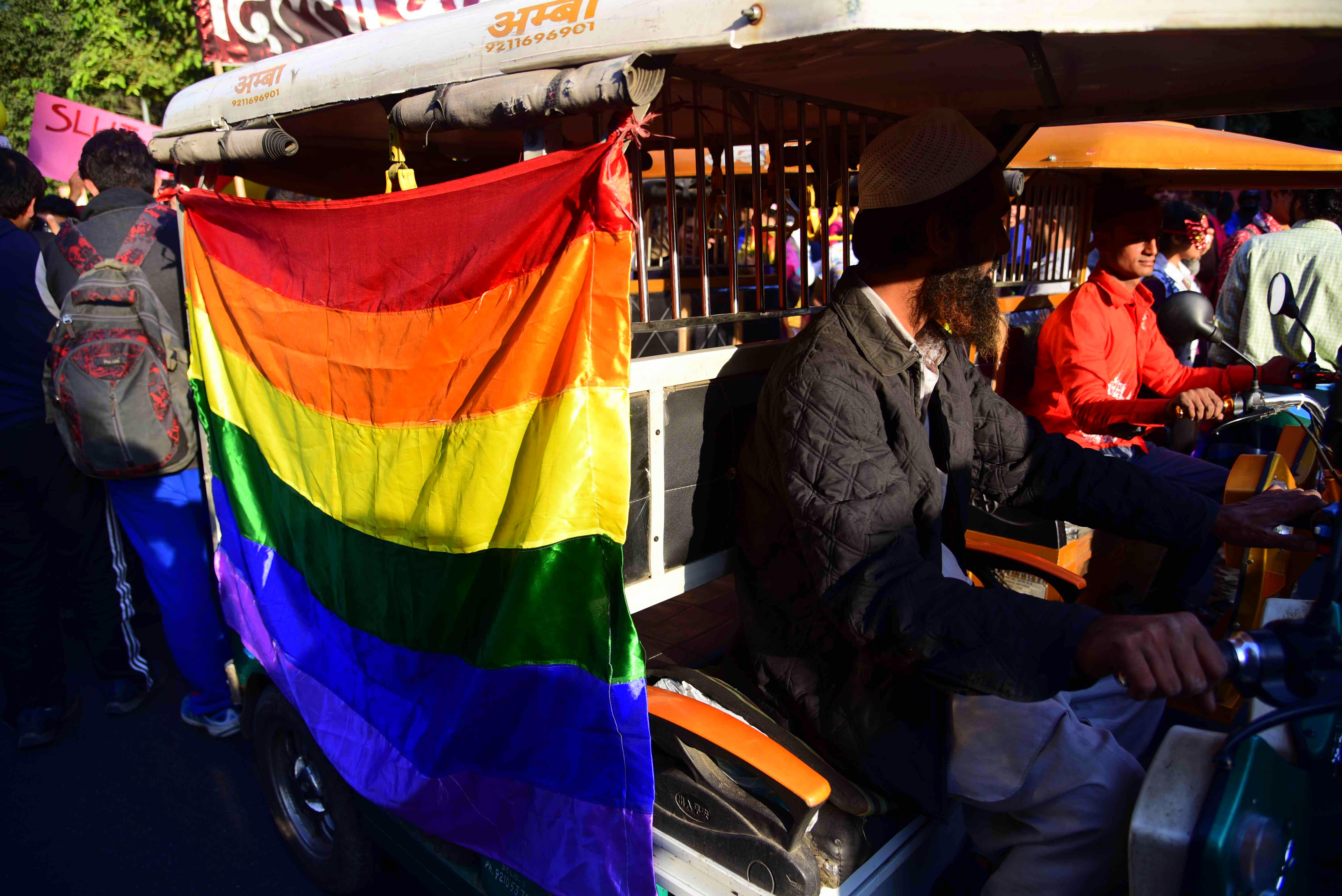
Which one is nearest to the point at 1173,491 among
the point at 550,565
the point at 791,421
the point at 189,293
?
the point at 791,421

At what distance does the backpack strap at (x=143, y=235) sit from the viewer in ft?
10.4

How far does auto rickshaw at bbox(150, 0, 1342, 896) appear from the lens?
1486 millimetres

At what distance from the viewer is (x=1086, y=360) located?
3.38 m

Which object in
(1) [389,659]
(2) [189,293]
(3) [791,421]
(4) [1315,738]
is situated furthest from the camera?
(2) [189,293]

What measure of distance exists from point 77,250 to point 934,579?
3.44 m

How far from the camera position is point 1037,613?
1451 millimetres

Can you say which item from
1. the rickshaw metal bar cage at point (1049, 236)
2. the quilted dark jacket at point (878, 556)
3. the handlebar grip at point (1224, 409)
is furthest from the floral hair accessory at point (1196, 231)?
the quilted dark jacket at point (878, 556)

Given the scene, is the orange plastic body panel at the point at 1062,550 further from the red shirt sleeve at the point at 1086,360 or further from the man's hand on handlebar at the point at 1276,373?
the man's hand on handlebar at the point at 1276,373

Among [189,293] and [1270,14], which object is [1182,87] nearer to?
[1270,14]

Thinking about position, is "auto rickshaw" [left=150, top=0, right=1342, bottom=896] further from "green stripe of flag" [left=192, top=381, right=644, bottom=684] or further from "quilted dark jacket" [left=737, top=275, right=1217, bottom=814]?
"green stripe of flag" [left=192, top=381, right=644, bottom=684]

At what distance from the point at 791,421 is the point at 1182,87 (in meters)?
1.42

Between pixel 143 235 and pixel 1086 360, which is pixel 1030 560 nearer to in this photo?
pixel 1086 360

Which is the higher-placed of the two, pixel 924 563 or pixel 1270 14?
pixel 1270 14

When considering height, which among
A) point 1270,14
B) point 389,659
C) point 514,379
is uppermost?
point 1270,14
